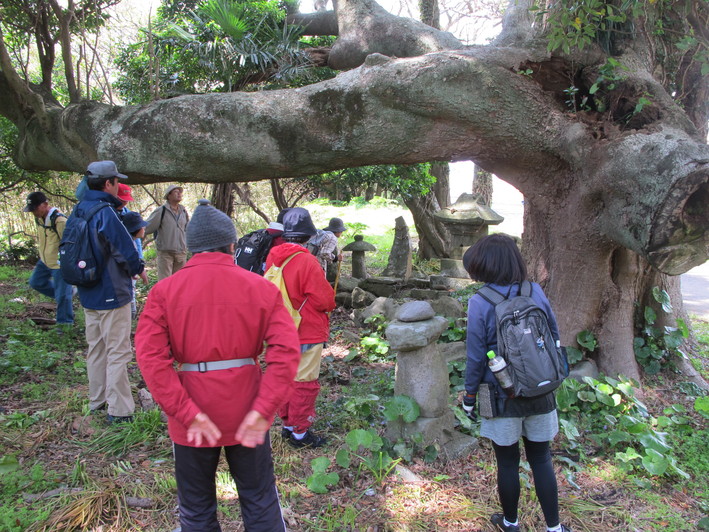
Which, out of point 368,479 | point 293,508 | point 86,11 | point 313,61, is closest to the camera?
point 293,508

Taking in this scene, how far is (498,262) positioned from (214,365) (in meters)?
1.42

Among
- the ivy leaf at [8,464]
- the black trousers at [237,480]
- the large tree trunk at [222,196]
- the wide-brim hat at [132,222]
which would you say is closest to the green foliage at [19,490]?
the ivy leaf at [8,464]

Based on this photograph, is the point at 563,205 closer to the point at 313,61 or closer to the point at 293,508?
the point at 293,508

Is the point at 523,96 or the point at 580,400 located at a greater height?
the point at 523,96

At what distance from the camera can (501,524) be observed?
2834 millimetres

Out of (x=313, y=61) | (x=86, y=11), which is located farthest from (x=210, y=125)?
(x=86, y=11)

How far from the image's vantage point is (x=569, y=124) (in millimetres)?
4184

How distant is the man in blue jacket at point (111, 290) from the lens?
372 centimetres

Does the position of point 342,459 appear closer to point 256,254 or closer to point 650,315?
point 256,254

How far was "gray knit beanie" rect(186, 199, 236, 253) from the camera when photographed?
220cm

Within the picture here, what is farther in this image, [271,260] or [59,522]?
[271,260]

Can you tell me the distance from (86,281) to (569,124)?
3.91 meters

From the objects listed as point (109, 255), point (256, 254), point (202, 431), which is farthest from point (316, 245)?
point (202, 431)

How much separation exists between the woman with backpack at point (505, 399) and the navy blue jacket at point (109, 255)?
98.8 inches
